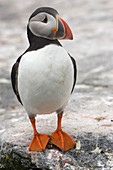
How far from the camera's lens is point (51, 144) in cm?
325

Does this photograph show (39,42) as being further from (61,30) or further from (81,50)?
(81,50)

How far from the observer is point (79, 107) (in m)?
4.31

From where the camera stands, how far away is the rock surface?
3127mm

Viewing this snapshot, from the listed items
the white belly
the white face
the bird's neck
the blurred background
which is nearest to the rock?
the blurred background

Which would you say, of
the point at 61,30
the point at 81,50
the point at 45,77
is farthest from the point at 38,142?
the point at 81,50

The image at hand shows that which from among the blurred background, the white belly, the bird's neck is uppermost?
the bird's neck

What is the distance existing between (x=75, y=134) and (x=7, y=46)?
5.33m

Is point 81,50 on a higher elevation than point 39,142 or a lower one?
lower

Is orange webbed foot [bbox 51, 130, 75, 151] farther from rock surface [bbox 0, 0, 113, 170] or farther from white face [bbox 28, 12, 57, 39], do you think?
white face [bbox 28, 12, 57, 39]

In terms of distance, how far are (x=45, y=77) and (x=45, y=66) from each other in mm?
100

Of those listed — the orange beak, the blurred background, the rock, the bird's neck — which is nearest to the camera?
the orange beak

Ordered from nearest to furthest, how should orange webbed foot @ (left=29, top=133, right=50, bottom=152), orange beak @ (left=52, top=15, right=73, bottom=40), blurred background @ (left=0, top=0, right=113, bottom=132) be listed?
orange beak @ (left=52, top=15, right=73, bottom=40) < orange webbed foot @ (left=29, top=133, right=50, bottom=152) < blurred background @ (left=0, top=0, right=113, bottom=132)

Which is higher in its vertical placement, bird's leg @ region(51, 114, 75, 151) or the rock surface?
bird's leg @ region(51, 114, 75, 151)

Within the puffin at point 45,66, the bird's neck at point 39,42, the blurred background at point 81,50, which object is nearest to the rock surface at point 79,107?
the blurred background at point 81,50
